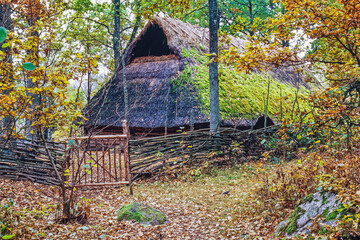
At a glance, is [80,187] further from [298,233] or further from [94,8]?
[94,8]

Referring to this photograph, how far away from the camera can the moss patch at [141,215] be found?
4.88 metres

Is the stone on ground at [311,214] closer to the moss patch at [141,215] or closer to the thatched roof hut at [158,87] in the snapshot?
the moss patch at [141,215]

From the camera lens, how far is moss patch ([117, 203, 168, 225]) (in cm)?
488

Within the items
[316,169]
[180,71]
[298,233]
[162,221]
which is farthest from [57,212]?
[180,71]

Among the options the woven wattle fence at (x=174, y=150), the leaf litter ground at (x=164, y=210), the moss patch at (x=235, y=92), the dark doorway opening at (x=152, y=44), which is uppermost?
the dark doorway opening at (x=152, y=44)

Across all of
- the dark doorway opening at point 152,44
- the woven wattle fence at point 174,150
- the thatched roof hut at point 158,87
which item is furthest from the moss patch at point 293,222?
the dark doorway opening at point 152,44

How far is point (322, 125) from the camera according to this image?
14.7ft

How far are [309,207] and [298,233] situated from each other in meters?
0.39

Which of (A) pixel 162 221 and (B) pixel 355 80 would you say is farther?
(A) pixel 162 221

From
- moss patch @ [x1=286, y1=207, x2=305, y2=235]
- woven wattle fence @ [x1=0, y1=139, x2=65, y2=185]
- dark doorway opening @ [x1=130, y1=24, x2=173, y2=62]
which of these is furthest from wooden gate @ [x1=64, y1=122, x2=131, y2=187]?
dark doorway opening @ [x1=130, y1=24, x2=173, y2=62]

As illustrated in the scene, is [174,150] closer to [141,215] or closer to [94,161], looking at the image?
[94,161]

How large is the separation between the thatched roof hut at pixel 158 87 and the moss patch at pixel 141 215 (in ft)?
14.3

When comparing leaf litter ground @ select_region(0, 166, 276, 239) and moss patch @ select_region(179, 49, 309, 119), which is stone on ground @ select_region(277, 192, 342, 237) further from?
moss patch @ select_region(179, 49, 309, 119)

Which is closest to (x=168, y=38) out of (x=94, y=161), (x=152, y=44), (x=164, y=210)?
(x=152, y=44)
